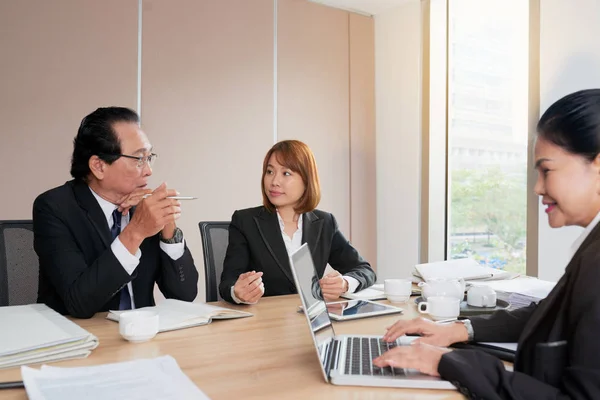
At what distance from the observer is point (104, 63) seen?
3.62 m

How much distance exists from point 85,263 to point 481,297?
Answer: 1.32 m

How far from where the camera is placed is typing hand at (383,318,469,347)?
51.3 inches

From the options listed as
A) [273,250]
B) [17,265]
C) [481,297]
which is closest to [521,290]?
[481,297]

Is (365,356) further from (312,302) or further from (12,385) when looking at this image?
(12,385)

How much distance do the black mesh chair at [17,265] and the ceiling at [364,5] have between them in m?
3.42

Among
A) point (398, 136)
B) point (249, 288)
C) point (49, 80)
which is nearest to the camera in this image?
point (249, 288)

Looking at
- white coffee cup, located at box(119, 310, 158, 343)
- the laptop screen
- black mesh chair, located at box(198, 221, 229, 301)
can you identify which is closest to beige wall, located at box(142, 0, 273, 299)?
black mesh chair, located at box(198, 221, 229, 301)

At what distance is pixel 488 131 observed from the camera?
4449 millimetres

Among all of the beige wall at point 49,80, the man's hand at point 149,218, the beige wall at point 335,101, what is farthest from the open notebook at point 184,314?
the beige wall at point 335,101

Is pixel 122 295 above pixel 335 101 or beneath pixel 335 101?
beneath

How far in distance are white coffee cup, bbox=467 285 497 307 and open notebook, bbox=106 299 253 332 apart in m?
0.72

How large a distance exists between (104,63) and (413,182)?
8.79 ft

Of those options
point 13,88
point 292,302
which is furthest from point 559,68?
point 13,88

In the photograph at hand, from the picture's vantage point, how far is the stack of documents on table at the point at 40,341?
1.17m
